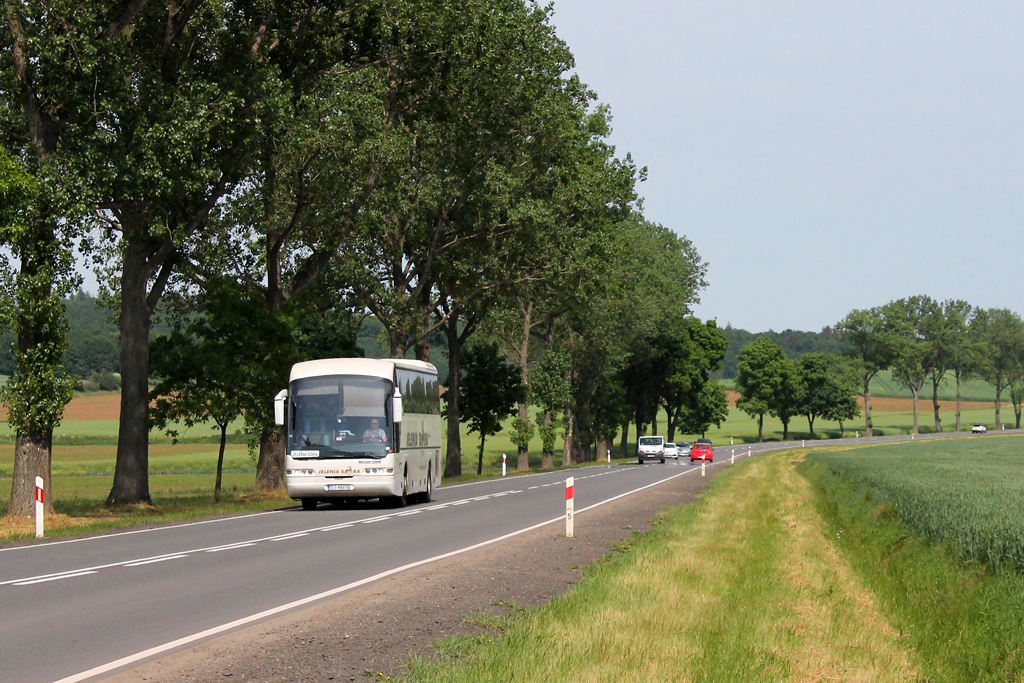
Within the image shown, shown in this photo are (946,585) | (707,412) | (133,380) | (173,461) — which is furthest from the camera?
(707,412)

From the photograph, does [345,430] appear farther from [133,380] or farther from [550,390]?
[550,390]

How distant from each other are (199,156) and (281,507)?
31.0 ft

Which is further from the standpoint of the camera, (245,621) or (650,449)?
(650,449)

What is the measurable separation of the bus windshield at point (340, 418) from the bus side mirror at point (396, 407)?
106 millimetres

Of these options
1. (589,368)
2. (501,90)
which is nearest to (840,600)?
(501,90)

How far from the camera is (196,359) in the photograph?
104 feet

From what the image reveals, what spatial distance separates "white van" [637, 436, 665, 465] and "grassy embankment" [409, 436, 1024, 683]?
5524 centimetres

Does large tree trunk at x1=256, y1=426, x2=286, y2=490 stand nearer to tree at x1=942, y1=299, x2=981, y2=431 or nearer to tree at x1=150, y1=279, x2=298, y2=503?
tree at x1=150, y1=279, x2=298, y2=503

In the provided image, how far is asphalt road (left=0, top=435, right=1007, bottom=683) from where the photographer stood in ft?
30.5

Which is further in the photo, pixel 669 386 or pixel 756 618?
pixel 669 386

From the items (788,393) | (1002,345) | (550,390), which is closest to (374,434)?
(550,390)

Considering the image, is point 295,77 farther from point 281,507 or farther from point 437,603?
point 437,603

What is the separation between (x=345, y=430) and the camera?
A: 26.4m

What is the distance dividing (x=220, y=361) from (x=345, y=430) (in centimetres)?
726
